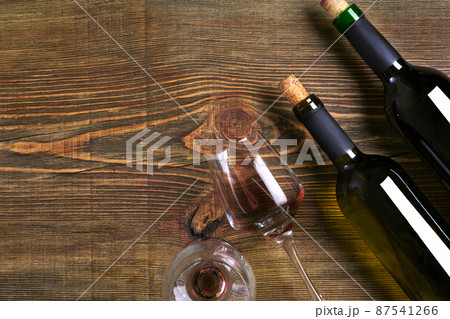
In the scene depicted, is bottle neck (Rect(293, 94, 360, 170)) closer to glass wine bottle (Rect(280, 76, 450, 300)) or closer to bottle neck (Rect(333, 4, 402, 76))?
glass wine bottle (Rect(280, 76, 450, 300))

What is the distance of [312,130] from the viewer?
28.4 inches

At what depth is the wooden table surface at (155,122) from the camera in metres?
0.86

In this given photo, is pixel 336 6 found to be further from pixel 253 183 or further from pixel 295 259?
pixel 295 259

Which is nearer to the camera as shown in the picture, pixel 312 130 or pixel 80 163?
pixel 312 130

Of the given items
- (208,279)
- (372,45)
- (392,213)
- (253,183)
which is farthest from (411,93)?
(208,279)

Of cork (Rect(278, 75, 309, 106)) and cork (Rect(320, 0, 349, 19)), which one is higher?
cork (Rect(320, 0, 349, 19))

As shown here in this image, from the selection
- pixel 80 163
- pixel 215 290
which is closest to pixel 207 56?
pixel 80 163

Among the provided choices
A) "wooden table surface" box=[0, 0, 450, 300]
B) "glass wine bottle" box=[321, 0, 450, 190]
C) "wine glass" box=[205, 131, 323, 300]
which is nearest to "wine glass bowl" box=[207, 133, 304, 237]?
"wine glass" box=[205, 131, 323, 300]

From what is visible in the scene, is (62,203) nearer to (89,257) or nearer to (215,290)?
(89,257)

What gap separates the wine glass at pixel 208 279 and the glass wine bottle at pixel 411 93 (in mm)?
386

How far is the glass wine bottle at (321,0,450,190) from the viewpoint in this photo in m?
0.71

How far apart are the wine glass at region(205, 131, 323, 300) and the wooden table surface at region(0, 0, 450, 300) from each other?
0.11 m

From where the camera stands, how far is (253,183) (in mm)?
755

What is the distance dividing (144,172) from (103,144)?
0.11 metres
